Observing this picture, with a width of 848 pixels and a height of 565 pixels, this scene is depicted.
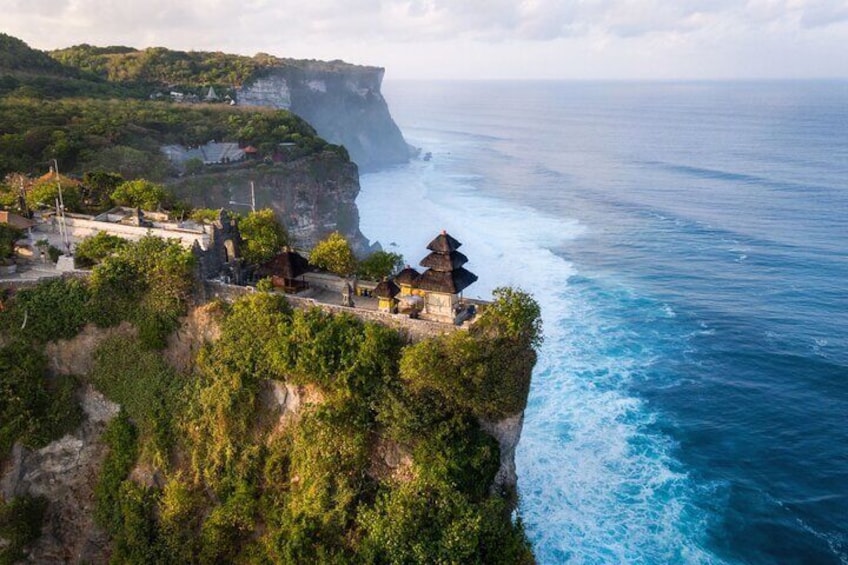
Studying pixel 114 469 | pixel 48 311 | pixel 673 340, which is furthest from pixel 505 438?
pixel 673 340

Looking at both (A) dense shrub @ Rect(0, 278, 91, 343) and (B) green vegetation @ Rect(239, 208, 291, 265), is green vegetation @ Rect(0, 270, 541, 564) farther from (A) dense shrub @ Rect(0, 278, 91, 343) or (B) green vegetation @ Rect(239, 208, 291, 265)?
(B) green vegetation @ Rect(239, 208, 291, 265)

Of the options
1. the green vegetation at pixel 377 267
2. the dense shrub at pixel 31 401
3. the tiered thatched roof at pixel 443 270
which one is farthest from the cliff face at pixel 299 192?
the tiered thatched roof at pixel 443 270

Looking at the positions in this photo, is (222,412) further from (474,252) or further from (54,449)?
(474,252)

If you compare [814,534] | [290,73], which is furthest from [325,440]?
[290,73]

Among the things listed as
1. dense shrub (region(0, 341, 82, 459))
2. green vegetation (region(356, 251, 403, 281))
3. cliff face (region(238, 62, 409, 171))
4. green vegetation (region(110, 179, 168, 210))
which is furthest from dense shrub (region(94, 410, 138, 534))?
cliff face (region(238, 62, 409, 171))

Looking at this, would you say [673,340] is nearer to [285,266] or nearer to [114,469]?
[285,266]
